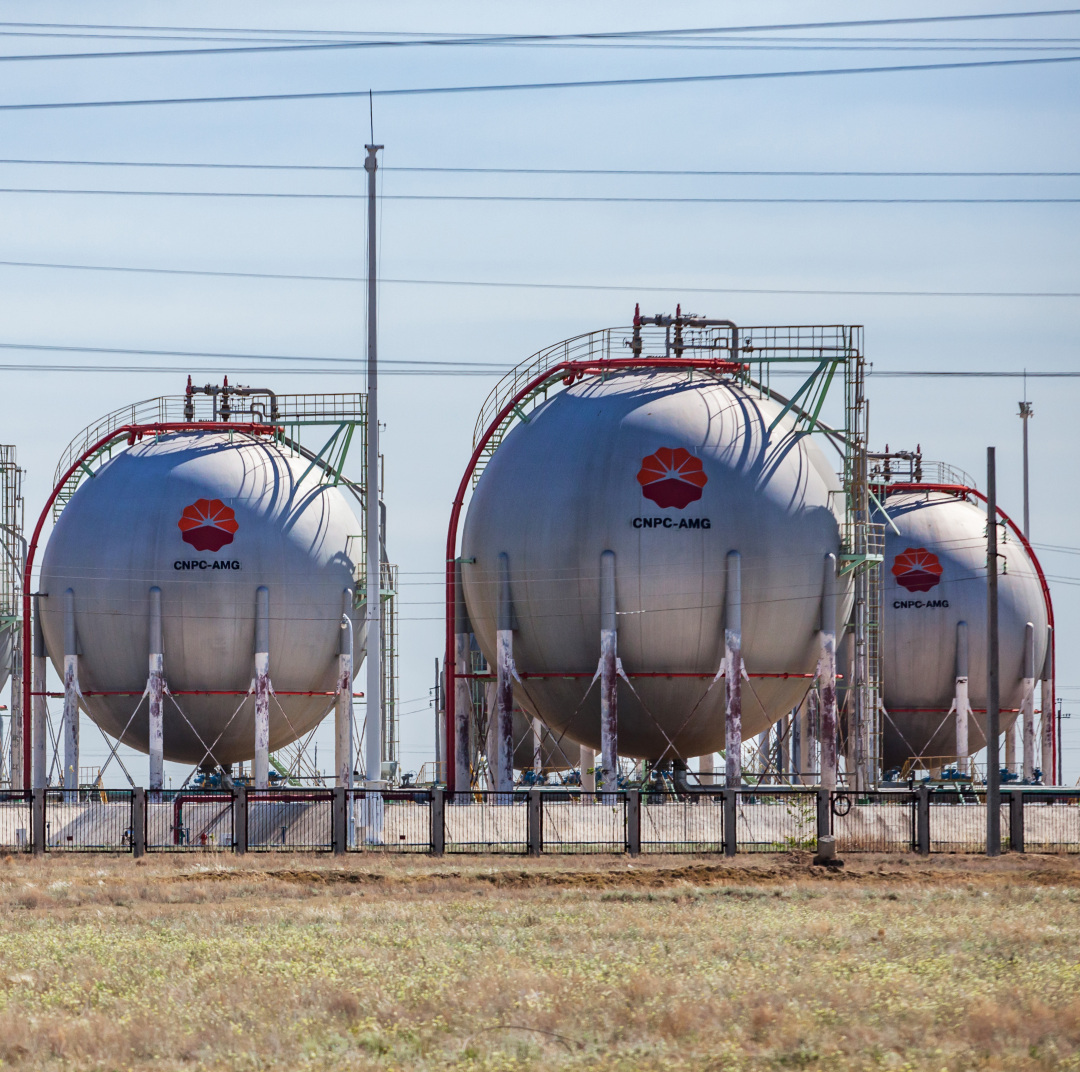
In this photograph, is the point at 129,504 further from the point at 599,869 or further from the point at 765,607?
the point at 599,869

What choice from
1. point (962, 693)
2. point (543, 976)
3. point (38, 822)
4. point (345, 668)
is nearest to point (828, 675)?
point (345, 668)

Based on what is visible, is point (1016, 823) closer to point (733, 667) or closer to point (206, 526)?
point (733, 667)

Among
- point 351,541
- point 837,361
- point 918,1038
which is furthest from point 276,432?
point 918,1038

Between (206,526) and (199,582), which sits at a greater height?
(206,526)

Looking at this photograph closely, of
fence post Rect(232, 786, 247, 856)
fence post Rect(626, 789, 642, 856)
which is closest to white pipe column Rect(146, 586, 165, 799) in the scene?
fence post Rect(232, 786, 247, 856)

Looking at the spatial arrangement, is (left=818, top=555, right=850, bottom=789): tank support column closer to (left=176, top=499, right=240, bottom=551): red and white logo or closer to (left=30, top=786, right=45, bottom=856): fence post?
(left=176, top=499, right=240, bottom=551): red and white logo

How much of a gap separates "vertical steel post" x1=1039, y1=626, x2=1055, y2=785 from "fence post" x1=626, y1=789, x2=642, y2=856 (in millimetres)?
27425

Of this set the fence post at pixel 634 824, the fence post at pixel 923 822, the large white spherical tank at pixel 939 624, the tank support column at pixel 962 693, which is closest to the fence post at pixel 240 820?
the fence post at pixel 634 824

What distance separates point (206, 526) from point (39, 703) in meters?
6.39

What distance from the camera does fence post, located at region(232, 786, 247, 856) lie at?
32.2 meters

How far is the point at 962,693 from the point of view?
53.6m

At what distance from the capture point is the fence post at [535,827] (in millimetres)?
31688

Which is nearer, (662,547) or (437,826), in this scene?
(437,826)

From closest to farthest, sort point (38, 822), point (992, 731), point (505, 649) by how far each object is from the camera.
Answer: point (992, 731), point (38, 822), point (505, 649)
